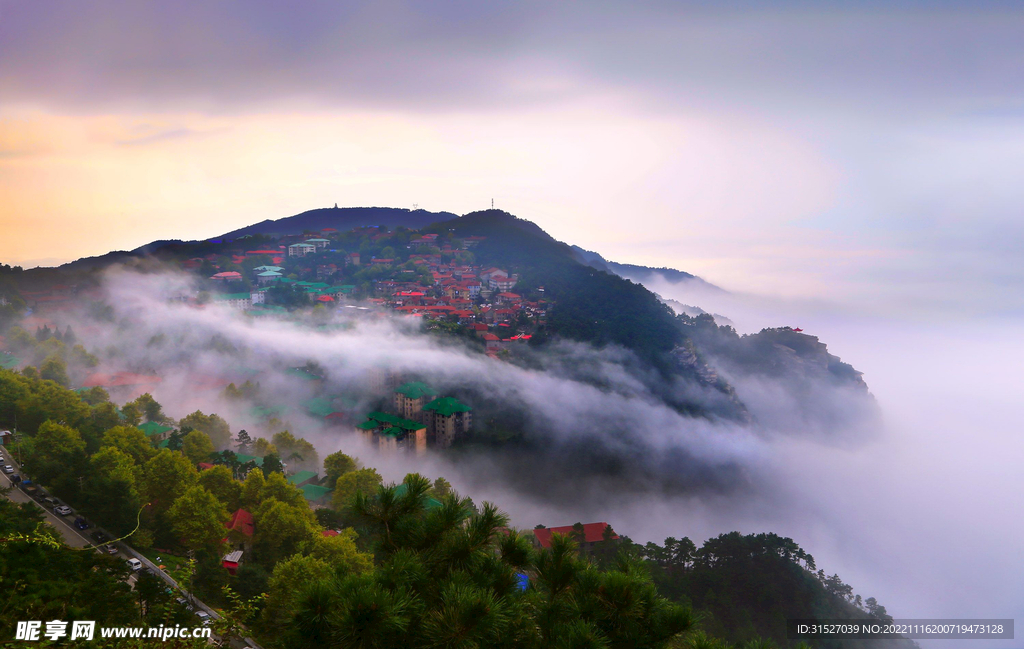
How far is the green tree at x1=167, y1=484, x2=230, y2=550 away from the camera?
1177 cm

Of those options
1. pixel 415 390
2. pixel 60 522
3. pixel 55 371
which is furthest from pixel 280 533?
pixel 55 371

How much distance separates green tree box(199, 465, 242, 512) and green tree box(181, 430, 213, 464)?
4.88 meters

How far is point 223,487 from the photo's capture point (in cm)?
1468

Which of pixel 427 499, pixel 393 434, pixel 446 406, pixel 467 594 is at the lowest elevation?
pixel 393 434

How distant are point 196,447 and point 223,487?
565 centimetres

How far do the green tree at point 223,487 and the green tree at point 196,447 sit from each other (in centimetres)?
488

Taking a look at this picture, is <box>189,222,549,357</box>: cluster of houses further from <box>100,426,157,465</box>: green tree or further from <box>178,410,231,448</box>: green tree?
<box>100,426,157,465</box>: green tree

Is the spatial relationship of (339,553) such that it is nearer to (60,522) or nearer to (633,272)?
(60,522)

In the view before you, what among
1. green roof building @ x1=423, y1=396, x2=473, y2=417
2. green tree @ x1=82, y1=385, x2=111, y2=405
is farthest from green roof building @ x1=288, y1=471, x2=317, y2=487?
green tree @ x1=82, y1=385, x2=111, y2=405

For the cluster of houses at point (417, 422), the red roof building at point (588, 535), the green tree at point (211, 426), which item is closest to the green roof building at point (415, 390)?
the cluster of houses at point (417, 422)

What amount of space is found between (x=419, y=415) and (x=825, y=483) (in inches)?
1303

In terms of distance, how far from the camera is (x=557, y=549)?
11.3 ft

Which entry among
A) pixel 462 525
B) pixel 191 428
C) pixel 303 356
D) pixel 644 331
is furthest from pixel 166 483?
pixel 644 331

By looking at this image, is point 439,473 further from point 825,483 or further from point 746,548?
point 825,483
